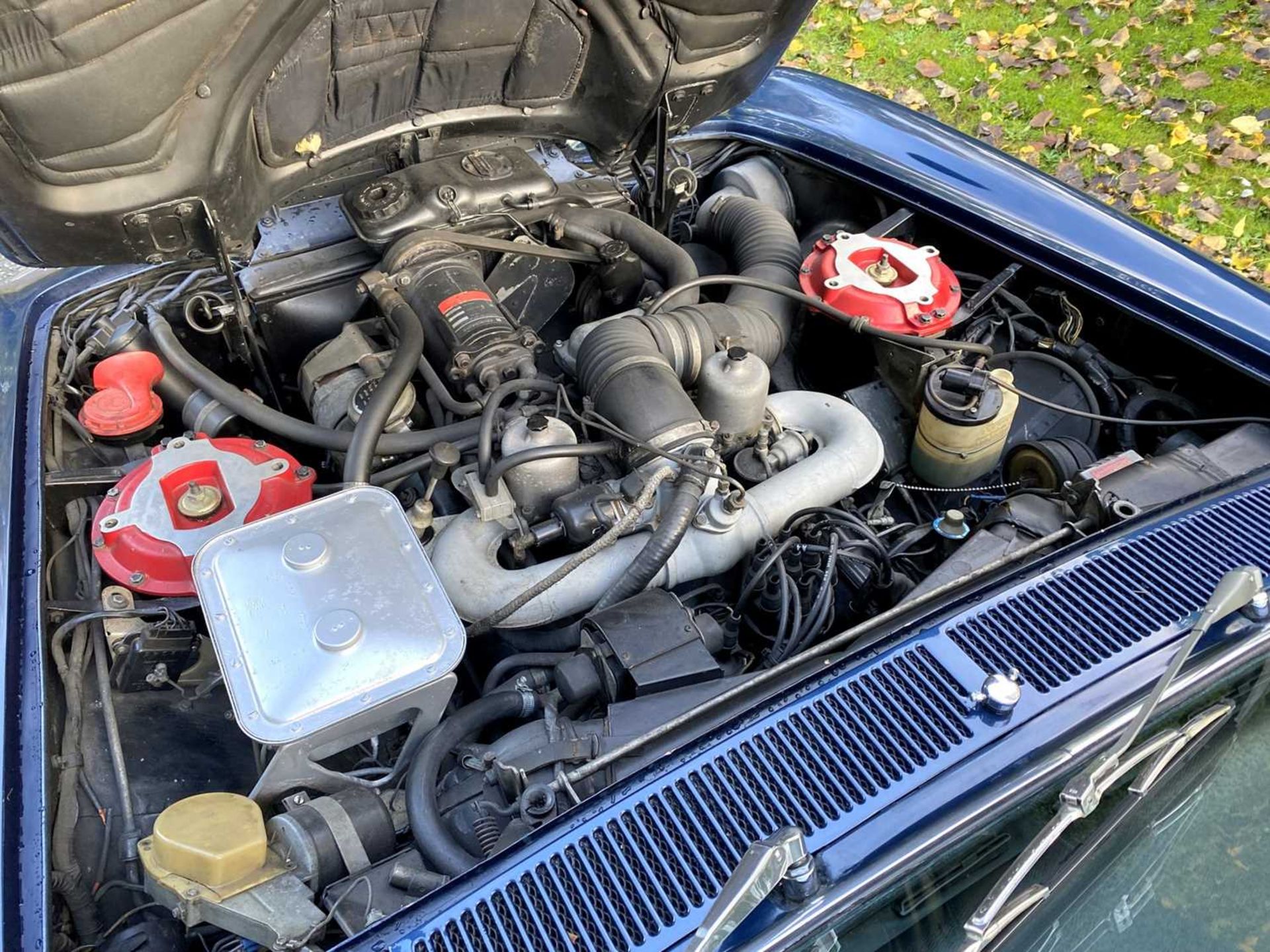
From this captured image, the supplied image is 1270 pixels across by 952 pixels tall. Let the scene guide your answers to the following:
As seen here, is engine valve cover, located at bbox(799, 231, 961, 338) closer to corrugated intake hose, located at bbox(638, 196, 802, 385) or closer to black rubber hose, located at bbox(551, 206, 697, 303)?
corrugated intake hose, located at bbox(638, 196, 802, 385)

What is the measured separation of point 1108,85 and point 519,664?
455 cm

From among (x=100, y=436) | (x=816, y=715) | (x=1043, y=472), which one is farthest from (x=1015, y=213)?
(x=100, y=436)

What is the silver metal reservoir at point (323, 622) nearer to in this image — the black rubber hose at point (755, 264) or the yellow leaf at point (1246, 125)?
the black rubber hose at point (755, 264)

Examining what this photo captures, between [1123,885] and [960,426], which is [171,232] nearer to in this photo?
[960,426]

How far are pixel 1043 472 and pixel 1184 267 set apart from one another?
60 centimetres

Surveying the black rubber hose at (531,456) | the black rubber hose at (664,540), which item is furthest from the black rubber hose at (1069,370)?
the black rubber hose at (531,456)

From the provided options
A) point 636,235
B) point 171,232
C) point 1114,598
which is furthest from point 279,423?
point 1114,598

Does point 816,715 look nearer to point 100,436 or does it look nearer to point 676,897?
point 676,897

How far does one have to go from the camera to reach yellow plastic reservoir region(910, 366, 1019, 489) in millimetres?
1979

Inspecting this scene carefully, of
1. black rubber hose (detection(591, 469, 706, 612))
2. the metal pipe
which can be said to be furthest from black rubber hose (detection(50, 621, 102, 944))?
black rubber hose (detection(591, 469, 706, 612))

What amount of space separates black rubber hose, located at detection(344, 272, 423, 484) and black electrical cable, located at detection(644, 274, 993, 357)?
1.52 feet

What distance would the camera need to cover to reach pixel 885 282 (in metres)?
2.26

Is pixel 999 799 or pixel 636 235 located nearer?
pixel 999 799

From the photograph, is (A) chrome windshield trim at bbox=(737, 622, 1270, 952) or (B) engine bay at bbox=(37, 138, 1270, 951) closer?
(A) chrome windshield trim at bbox=(737, 622, 1270, 952)
